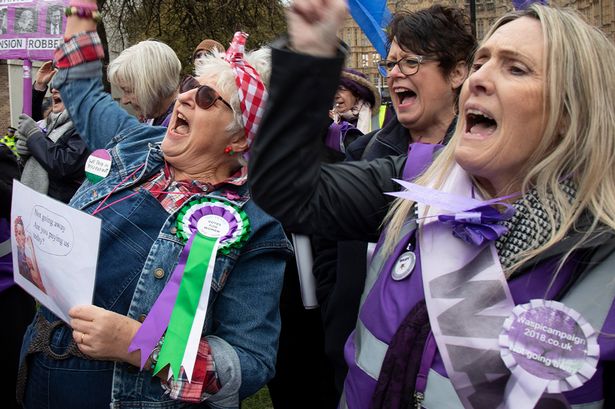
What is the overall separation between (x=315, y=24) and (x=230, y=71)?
1.05m

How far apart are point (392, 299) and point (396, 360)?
0.14 meters

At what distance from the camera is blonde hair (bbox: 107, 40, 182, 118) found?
3486 mm

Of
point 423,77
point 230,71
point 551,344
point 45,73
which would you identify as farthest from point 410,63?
point 45,73

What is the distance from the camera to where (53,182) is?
4039mm

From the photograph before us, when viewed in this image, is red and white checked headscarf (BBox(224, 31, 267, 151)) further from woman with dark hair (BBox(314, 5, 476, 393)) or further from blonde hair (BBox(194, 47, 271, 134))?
woman with dark hair (BBox(314, 5, 476, 393))

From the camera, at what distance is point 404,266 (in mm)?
1406

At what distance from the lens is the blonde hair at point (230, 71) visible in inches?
80.2

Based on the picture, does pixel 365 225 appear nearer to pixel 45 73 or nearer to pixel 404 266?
pixel 404 266

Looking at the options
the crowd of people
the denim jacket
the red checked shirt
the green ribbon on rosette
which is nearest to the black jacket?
the crowd of people

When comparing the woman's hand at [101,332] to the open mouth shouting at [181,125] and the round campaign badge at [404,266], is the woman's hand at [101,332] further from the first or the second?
the round campaign badge at [404,266]

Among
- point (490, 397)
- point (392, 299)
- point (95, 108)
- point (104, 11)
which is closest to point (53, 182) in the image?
point (95, 108)

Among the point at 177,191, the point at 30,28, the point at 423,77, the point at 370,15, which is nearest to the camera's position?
the point at 177,191

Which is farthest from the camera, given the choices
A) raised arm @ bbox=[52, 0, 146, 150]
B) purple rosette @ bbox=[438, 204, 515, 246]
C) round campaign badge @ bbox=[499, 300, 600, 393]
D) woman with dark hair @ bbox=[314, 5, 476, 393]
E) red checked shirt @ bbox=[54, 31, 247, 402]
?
woman with dark hair @ bbox=[314, 5, 476, 393]

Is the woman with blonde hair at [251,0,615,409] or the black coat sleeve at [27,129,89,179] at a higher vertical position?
the woman with blonde hair at [251,0,615,409]
